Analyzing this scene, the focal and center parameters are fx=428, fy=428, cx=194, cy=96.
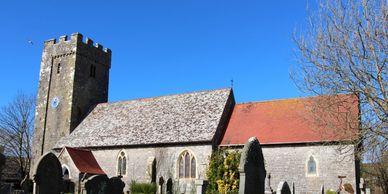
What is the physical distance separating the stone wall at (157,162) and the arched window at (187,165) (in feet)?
0.87

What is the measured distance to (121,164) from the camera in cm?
3269

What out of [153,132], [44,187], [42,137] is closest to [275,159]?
[153,132]

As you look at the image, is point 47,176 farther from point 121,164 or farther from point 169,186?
point 121,164

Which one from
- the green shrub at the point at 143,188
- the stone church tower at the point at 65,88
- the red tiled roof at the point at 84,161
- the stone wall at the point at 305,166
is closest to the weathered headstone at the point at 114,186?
the green shrub at the point at 143,188

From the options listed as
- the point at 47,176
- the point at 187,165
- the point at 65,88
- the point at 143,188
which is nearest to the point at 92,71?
the point at 65,88

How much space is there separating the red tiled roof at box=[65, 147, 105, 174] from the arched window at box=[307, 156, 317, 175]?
603 inches

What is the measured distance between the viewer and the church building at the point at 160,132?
26.3 meters

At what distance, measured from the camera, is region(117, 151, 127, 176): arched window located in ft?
106

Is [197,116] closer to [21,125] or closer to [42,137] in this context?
[42,137]

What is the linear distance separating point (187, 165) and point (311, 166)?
8609mm

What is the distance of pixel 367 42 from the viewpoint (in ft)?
46.2

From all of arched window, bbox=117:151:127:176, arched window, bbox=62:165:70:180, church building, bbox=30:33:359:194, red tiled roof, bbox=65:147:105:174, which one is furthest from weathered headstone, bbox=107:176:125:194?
arched window, bbox=117:151:127:176

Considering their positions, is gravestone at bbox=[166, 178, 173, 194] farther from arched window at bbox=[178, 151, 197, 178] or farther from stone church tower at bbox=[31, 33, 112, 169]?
stone church tower at bbox=[31, 33, 112, 169]

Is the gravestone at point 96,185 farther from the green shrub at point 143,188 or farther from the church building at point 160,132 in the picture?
the green shrub at point 143,188
